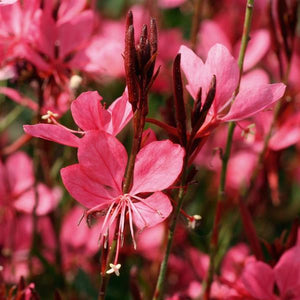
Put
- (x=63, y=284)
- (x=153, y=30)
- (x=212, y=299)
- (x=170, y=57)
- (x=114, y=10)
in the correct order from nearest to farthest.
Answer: (x=153, y=30) < (x=212, y=299) < (x=63, y=284) < (x=170, y=57) < (x=114, y=10)

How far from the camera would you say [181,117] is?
25.5 inches

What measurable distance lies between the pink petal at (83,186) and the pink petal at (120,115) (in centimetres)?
6

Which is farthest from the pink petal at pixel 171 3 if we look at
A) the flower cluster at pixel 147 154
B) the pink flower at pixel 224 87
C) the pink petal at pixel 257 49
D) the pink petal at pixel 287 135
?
the pink flower at pixel 224 87

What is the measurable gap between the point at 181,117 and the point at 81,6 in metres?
0.40

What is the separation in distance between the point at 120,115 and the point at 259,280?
0.93ft

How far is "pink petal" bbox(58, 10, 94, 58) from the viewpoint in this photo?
95 centimetres

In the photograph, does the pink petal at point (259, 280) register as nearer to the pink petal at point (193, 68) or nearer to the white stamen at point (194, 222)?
the white stamen at point (194, 222)

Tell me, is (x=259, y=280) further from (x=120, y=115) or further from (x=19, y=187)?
(x=19, y=187)

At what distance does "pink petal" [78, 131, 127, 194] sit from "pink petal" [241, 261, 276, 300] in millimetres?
208

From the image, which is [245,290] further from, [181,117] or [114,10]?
[114,10]

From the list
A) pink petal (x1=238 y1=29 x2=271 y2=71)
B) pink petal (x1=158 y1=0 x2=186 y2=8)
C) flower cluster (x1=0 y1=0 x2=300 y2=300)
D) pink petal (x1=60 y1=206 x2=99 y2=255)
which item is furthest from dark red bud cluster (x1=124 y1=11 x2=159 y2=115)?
pink petal (x1=158 y1=0 x2=186 y2=8)

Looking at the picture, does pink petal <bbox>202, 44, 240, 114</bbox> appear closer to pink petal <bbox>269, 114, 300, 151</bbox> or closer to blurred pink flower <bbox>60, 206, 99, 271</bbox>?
pink petal <bbox>269, 114, 300, 151</bbox>

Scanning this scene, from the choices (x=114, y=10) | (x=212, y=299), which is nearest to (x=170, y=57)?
(x=114, y=10)

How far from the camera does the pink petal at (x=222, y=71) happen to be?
0.68 m
